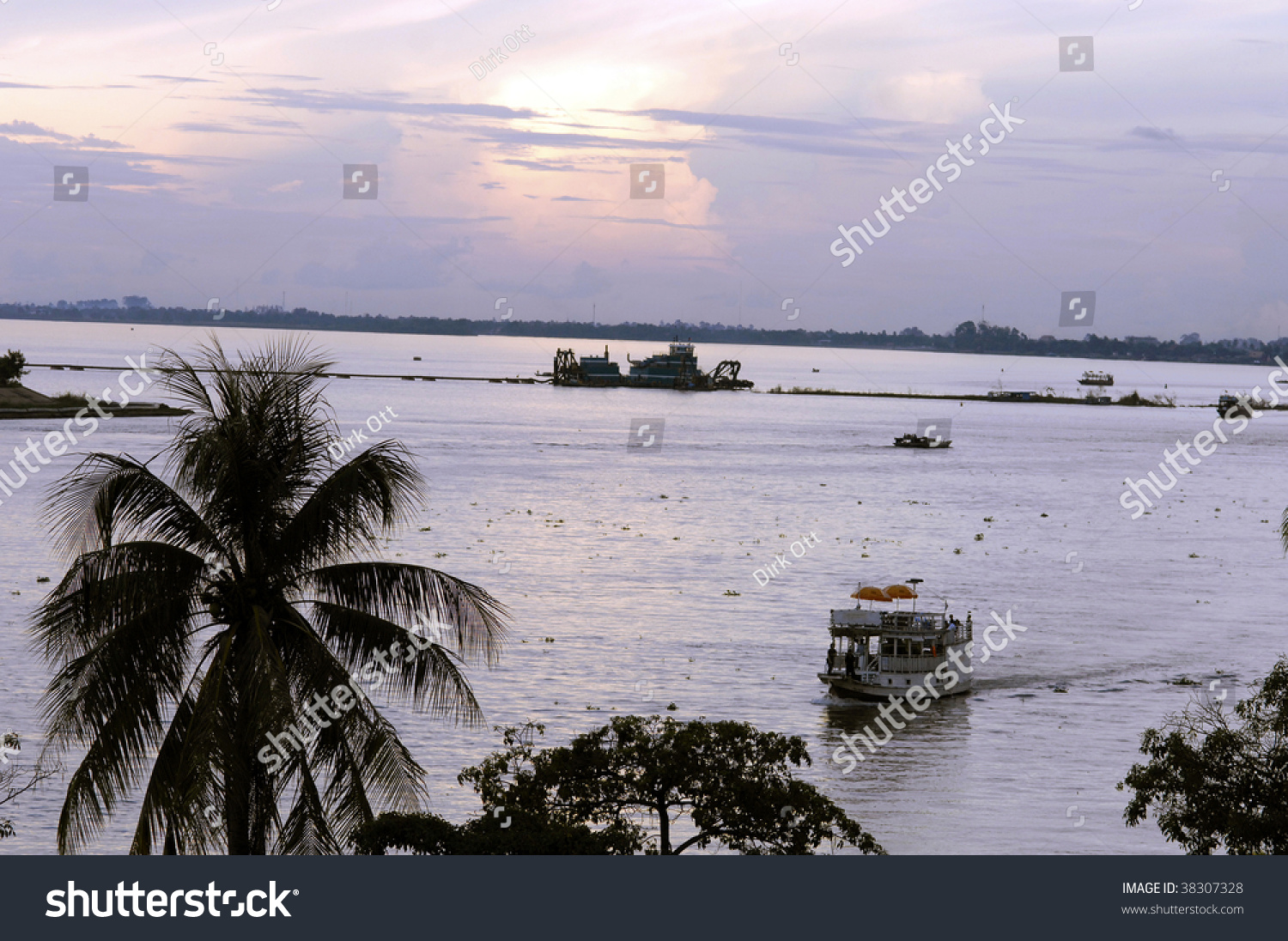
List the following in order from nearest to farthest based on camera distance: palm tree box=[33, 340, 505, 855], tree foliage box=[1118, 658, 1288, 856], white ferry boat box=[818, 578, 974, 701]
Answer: palm tree box=[33, 340, 505, 855]
tree foliage box=[1118, 658, 1288, 856]
white ferry boat box=[818, 578, 974, 701]

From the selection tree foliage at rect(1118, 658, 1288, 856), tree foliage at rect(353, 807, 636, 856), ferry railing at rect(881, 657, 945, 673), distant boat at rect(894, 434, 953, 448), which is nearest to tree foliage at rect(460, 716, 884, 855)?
tree foliage at rect(353, 807, 636, 856)

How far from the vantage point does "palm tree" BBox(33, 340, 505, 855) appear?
48.3 ft

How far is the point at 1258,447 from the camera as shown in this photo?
Result: 16750 cm

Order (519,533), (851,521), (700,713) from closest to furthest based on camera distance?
1. (700,713)
2. (519,533)
3. (851,521)

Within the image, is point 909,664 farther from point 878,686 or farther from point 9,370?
point 9,370

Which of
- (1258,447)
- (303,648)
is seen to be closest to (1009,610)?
(303,648)

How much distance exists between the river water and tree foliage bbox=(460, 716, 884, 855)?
11.8 metres

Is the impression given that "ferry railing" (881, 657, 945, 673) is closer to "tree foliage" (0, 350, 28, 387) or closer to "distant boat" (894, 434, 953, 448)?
"distant boat" (894, 434, 953, 448)

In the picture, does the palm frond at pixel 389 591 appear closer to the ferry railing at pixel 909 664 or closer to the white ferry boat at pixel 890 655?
the white ferry boat at pixel 890 655

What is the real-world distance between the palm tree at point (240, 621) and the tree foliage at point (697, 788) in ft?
7.38

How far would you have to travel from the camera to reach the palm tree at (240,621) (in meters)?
14.7
